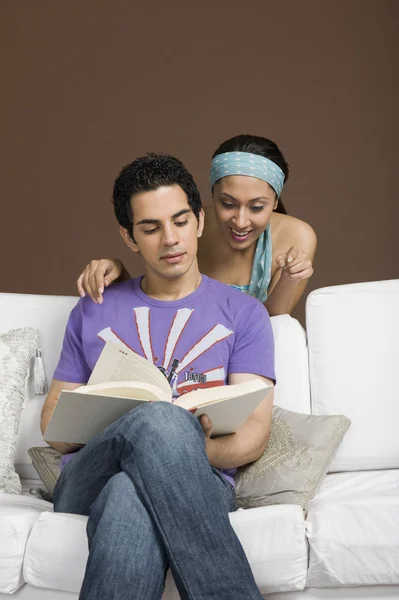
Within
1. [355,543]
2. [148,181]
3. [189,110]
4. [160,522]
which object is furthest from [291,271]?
[189,110]

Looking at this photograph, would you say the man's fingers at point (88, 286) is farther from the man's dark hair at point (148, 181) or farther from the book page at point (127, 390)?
the book page at point (127, 390)

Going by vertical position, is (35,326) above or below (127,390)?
above

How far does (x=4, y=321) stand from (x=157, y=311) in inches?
24.2

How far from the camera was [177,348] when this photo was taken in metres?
2.16

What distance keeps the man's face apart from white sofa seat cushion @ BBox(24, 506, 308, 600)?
59 centimetres

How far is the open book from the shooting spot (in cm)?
176

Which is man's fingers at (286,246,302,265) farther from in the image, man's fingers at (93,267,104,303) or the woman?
man's fingers at (93,267,104,303)

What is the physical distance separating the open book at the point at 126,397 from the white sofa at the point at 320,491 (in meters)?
0.21

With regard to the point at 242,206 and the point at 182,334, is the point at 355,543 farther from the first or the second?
the point at 242,206

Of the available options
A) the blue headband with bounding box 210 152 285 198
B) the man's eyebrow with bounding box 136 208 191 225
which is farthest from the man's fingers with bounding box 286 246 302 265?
the man's eyebrow with bounding box 136 208 191 225

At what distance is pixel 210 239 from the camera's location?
2.78m

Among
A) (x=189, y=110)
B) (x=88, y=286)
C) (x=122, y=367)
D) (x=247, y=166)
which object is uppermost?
(x=189, y=110)

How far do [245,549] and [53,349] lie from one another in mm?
951

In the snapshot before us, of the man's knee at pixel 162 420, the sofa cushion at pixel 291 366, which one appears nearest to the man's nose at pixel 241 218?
the sofa cushion at pixel 291 366
